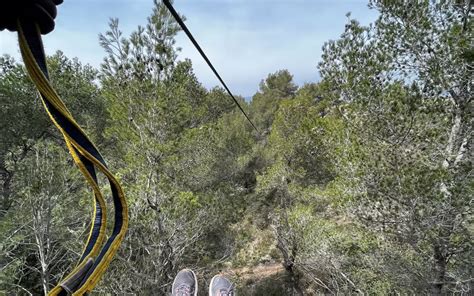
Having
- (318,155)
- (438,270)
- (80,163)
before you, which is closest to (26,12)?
(80,163)

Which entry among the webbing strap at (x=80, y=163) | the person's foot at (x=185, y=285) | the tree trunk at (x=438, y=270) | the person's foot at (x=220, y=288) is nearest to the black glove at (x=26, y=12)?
the webbing strap at (x=80, y=163)

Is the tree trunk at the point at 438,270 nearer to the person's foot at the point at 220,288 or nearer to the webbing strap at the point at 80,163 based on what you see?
the person's foot at the point at 220,288

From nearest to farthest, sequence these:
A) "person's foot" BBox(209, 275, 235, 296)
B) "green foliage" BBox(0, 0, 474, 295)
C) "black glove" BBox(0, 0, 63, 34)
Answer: "black glove" BBox(0, 0, 63, 34) → "green foliage" BBox(0, 0, 474, 295) → "person's foot" BBox(209, 275, 235, 296)

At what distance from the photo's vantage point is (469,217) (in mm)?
2500

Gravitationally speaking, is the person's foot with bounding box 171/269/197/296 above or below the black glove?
below

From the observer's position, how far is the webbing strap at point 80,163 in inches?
14.5

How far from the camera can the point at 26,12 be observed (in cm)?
37

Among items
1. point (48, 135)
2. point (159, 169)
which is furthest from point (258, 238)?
point (48, 135)

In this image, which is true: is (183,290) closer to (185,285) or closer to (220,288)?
(185,285)

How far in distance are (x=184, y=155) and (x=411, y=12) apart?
365 centimetres

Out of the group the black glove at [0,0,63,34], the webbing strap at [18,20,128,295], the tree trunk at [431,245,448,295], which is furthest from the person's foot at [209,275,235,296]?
the black glove at [0,0,63,34]

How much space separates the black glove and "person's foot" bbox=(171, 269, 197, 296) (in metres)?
2.80

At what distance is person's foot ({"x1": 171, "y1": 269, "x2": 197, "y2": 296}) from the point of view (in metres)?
2.75

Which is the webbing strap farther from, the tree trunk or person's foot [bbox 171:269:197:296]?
the tree trunk
